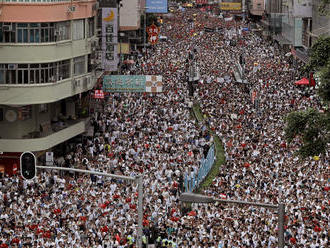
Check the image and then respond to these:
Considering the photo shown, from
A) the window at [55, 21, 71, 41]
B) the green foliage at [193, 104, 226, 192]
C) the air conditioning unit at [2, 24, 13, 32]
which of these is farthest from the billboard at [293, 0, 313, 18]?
the air conditioning unit at [2, 24, 13, 32]

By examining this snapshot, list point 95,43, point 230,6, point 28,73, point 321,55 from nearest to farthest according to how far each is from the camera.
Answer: point 321,55
point 28,73
point 95,43
point 230,6

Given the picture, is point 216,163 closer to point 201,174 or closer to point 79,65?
point 201,174

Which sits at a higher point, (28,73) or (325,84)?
(325,84)

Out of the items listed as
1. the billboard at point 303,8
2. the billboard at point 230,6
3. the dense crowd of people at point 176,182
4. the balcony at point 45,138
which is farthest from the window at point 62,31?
the billboard at point 230,6

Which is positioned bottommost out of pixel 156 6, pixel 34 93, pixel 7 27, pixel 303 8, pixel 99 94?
pixel 99 94

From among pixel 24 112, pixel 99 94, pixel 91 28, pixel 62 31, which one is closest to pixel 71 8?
pixel 62 31

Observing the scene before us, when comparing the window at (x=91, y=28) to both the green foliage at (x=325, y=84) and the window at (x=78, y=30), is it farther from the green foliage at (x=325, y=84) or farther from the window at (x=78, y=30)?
the green foliage at (x=325, y=84)

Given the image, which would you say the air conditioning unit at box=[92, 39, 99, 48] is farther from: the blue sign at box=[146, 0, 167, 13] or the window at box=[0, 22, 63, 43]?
the blue sign at box=[146, 0, 167, 13]
